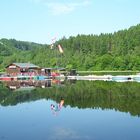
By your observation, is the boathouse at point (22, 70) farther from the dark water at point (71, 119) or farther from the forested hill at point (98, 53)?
the dark water at point (71, 119)

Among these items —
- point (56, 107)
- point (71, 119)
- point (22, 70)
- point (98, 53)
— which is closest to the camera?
point (71, 119)

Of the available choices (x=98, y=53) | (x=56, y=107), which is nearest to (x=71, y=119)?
(x=56, y=107)


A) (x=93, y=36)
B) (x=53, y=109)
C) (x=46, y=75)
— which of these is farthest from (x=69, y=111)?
(x=93, y=36)

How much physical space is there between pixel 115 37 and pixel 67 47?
19928 millimetres

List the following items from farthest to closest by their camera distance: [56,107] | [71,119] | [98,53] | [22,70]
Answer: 1. [98,53]
2. [22,70]
3. [56,107]
4. [71,119]

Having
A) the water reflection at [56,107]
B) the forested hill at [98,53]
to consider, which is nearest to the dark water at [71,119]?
the water reflection at [56,107]

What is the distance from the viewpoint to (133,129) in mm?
17750

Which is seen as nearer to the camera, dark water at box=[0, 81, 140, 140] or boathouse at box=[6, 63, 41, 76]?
dark water at box=[0, 81, 140, 140]

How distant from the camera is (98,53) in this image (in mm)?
107375

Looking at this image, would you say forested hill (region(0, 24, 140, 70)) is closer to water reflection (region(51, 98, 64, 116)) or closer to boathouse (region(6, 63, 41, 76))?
boathouse (region(6, 63, 41, 76))

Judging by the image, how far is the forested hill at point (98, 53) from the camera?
91.7 metres

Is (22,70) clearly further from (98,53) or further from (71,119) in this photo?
(71,119)

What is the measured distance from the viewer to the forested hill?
91.7 meters

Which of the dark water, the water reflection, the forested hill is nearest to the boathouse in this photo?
the forested hill
